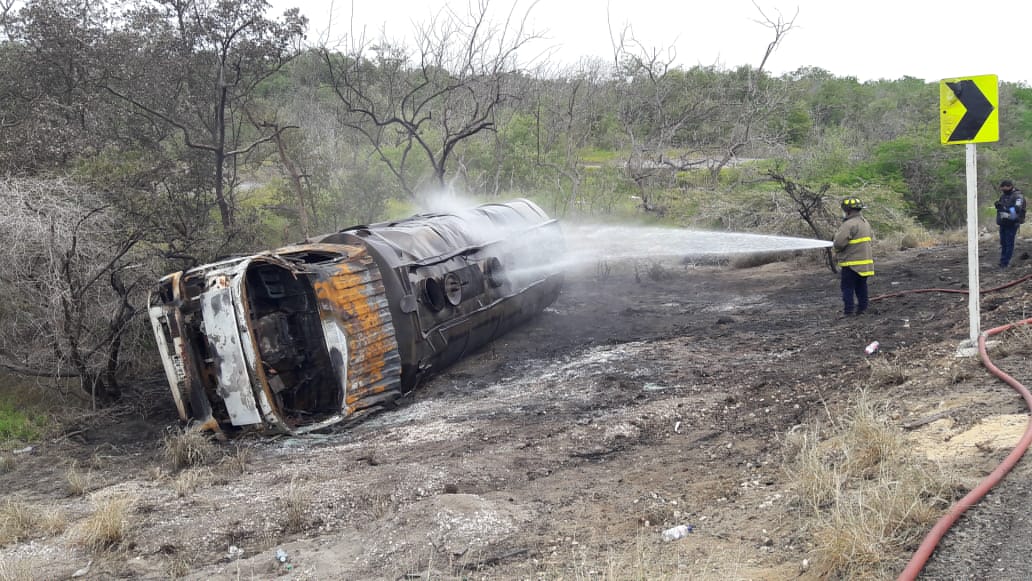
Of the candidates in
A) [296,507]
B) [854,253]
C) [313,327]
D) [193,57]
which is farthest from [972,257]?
[193,57]

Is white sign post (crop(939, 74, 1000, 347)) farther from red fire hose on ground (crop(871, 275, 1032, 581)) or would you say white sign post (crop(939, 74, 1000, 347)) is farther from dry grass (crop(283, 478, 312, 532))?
dry grass (crop(283, 478, 312, 532))

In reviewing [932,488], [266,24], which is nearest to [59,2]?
[266,24]

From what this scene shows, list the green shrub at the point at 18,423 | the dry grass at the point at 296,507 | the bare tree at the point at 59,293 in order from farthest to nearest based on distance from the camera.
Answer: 1. the bare tree at the point at 59,293
2. the green shrub at the point at 18,423
3. the dry grass at the point at 296,507

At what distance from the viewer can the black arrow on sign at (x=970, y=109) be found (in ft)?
20.7

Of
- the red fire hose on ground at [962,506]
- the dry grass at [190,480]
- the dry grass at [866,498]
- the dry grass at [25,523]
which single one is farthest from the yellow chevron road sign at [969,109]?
the dry grass at [25,523]

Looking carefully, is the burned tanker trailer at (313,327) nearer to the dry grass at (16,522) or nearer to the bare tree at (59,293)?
the bare tree at (59,293)

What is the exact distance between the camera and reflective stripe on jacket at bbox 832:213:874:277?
10.1 metres

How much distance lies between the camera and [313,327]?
27.5ft

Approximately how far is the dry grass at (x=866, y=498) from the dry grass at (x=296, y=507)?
3237mm

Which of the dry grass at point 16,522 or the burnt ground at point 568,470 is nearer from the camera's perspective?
the burnt ground at point 568,470

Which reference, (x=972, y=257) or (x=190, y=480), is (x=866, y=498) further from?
(x=190, y=480)

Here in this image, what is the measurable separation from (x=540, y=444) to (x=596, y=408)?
1.11m

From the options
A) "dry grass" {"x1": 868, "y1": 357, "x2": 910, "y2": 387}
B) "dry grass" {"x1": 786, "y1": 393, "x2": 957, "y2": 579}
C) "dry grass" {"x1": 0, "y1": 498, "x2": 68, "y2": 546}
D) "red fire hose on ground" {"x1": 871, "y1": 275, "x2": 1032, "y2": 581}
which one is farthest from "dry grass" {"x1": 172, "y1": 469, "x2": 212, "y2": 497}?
"dry grass" {"x1": 868, "y1": 357, "x2": 910, "y2": 387}

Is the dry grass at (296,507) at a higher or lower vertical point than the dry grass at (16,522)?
lower
